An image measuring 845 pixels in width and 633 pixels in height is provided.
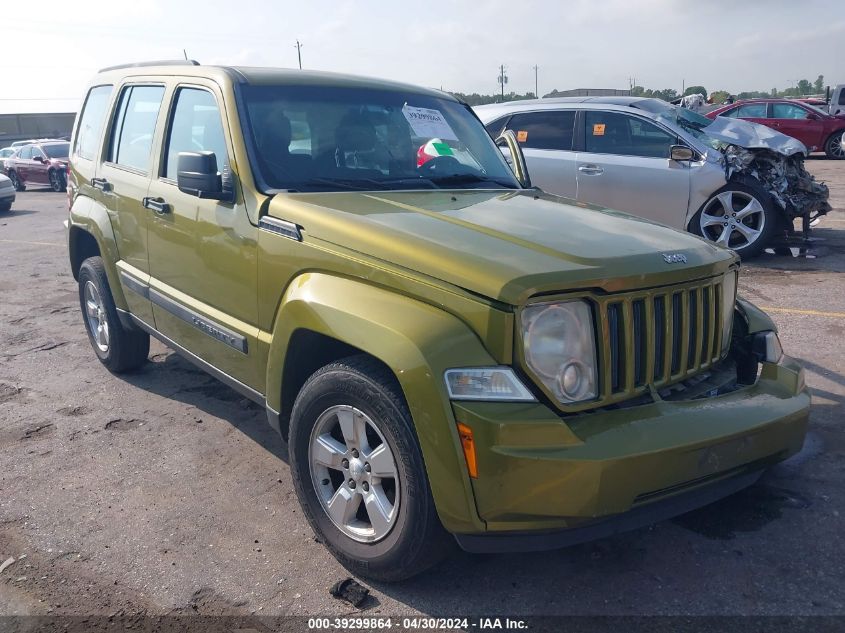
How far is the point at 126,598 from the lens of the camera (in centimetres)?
295

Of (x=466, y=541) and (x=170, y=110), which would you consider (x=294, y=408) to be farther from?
(x=170, y=110)

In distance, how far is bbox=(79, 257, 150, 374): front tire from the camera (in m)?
5.18

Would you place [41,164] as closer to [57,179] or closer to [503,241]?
[57,179]

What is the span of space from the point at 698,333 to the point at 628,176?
587 centimetres

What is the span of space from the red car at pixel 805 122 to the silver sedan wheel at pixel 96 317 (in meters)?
19.2

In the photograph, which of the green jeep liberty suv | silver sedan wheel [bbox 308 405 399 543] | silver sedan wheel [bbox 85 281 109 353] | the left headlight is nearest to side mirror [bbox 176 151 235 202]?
the green jeep liberty suv

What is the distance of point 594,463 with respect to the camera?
2402 millimetres

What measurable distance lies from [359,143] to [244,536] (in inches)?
79.6

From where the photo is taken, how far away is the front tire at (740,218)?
27.7 feet

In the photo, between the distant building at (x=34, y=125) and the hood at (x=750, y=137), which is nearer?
the hood at (x=750, y=137)

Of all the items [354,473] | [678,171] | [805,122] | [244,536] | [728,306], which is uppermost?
[805,122]

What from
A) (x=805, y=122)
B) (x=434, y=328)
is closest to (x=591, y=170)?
(x=434, y=328)

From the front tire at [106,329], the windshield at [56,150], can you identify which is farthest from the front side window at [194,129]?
the windshield at [56,150]

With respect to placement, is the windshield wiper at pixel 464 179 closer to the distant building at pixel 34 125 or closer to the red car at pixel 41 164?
the red car at pixel 41 164
